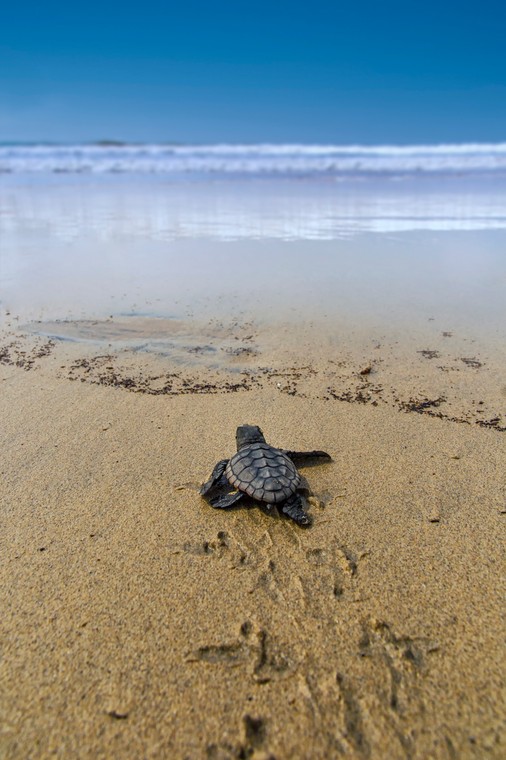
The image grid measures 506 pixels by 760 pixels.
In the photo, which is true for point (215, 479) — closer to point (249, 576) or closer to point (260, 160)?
point (249, 576)

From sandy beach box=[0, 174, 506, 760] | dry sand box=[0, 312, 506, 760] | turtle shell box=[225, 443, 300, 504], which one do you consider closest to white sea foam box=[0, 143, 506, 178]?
sandy beach box=[0, 174, 506, 760]

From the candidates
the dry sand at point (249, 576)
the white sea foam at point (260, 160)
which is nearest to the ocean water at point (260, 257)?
the dry sand at point (249, 576)

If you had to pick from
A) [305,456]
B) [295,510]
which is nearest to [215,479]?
[295,510]

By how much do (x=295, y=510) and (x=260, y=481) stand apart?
238 mm

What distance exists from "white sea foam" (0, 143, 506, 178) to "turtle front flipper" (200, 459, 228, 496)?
26255 mm

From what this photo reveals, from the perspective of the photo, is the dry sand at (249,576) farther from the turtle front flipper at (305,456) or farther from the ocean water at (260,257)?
the ocean water at (260,257)

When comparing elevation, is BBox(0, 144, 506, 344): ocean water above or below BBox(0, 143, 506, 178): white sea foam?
below

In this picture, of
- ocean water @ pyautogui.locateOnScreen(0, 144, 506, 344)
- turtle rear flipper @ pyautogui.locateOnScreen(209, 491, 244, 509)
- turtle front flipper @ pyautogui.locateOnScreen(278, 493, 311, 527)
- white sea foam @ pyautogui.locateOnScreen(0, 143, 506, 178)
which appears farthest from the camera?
white sea foam @ pyautogui.locateOnScreen(0, 143, 506, 178)

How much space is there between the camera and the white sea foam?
28.9 meters

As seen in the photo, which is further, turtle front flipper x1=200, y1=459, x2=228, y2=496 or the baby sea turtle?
turtle front flipper x1=200, y1=459, x2=228, y2=496

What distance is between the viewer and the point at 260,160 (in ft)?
113

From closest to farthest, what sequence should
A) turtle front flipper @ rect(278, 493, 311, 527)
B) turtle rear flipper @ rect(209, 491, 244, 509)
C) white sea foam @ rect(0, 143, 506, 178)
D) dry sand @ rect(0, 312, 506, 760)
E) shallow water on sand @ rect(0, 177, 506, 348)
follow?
1. dry sand @ rect(0, 312, 506, 760)
2. turtle front flipper @ rect(278, 493, 311, 527)
3. turtle rear flipper @ rect(209, 491, 244, 509)
4. shallow water on sand @ rect(0, 177, 506, 348)
5. white sea foam @ rect(0, 143, 506, 178)

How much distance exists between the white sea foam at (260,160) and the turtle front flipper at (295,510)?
2642cm

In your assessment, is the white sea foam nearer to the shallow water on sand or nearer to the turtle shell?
the shallow water on sand
